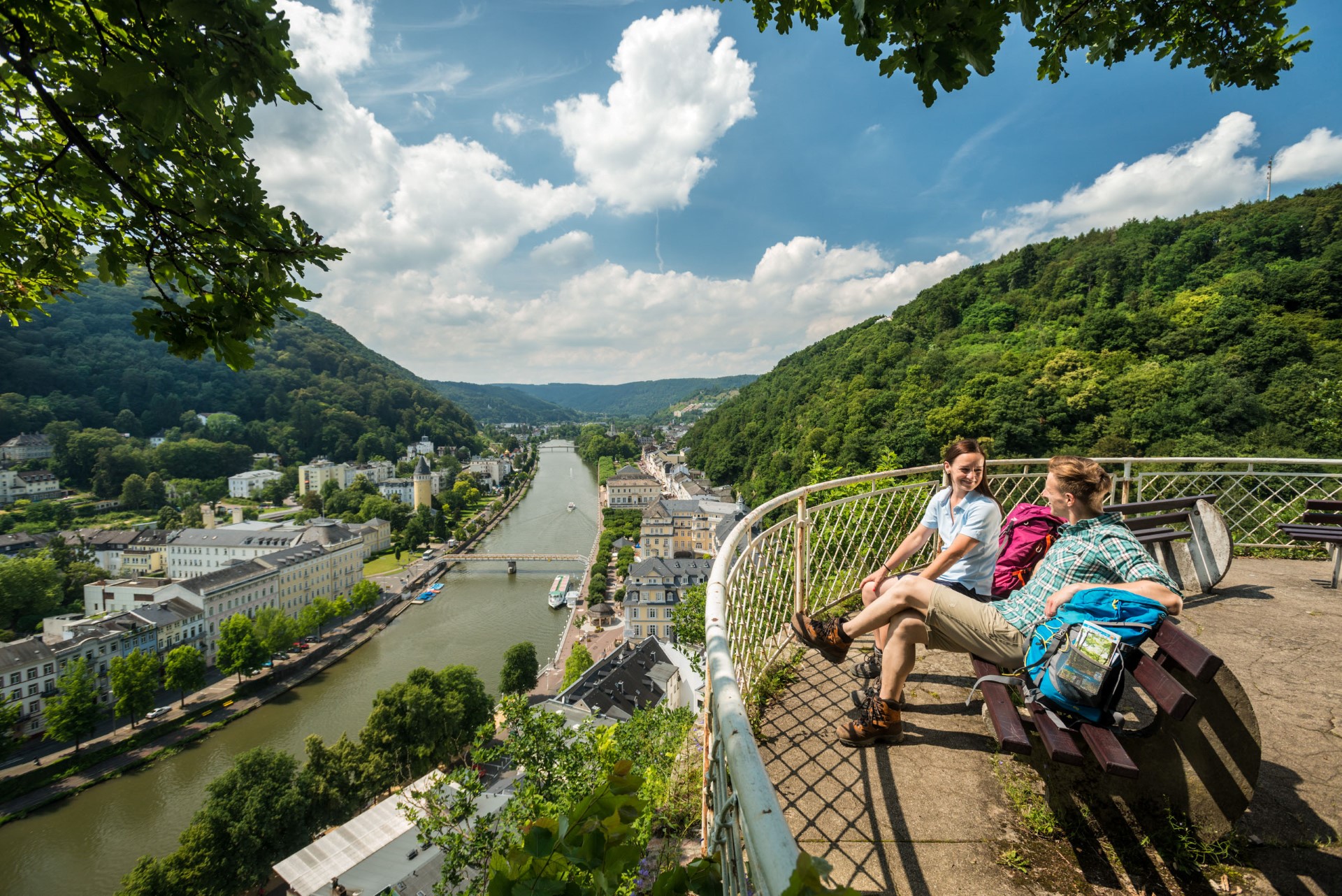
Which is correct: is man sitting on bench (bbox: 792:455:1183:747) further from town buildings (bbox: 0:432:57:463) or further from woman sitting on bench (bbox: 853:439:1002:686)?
town buildings (bbox: 0:432:57:463)

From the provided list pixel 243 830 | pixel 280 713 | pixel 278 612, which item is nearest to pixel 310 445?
pixel 278 612

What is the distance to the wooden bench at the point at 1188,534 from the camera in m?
3.78

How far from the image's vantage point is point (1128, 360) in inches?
1113

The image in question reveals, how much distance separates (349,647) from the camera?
94.2 ft

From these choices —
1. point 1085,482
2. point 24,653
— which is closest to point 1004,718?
point 1085,482

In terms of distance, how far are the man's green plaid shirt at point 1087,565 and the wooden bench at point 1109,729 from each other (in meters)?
0.29

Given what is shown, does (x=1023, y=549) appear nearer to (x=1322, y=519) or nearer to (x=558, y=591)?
(x=1322, y=519)

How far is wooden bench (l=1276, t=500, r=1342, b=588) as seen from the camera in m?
4.05

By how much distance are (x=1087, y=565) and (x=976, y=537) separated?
56 centimetres

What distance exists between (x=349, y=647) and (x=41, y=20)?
3331 centimetres

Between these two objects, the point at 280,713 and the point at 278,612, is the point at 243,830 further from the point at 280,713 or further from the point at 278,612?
the point at 278,612

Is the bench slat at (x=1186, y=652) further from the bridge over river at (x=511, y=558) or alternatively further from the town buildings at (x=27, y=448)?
the town buildings at (x=27, y=448)

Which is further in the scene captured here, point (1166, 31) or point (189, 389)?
point (189, 389)

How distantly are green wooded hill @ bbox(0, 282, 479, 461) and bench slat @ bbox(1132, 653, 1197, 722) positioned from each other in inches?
3118
